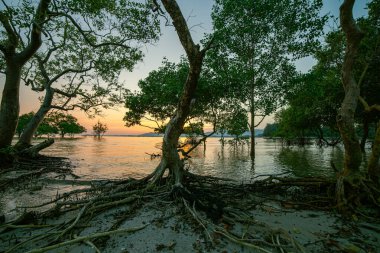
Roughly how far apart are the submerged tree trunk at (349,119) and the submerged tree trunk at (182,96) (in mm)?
4253

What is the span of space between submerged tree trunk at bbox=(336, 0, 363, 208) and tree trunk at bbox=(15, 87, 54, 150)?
18.5 m

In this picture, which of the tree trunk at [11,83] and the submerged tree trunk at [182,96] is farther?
the tree trunk at [11,83]

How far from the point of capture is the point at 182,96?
6.79m

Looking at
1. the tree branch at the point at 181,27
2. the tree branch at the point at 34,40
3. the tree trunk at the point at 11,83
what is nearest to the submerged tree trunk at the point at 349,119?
the tree branch at the point at 181,27

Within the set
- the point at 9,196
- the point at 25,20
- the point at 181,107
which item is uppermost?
the point at 25,20

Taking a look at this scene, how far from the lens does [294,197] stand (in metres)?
7.45

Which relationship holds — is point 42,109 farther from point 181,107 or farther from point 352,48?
point 352,48

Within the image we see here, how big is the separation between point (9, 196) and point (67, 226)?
5.21 metres

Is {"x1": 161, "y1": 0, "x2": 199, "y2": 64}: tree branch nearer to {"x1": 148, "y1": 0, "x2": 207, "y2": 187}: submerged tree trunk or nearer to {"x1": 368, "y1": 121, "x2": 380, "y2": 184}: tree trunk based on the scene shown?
{"x1": 148, "y1": 0, "x2": 207, "y2": 187}: submerged tree trunk

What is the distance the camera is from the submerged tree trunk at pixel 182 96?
19.6 ft

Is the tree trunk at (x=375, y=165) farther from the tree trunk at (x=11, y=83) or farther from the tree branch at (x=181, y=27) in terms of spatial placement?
the tree trunk at (x=11, y=83)

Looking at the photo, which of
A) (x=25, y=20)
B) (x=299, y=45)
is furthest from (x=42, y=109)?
(x=299, y=45)

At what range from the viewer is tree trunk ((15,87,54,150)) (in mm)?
15555

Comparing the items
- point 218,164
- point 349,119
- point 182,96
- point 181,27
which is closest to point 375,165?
point 349,119
